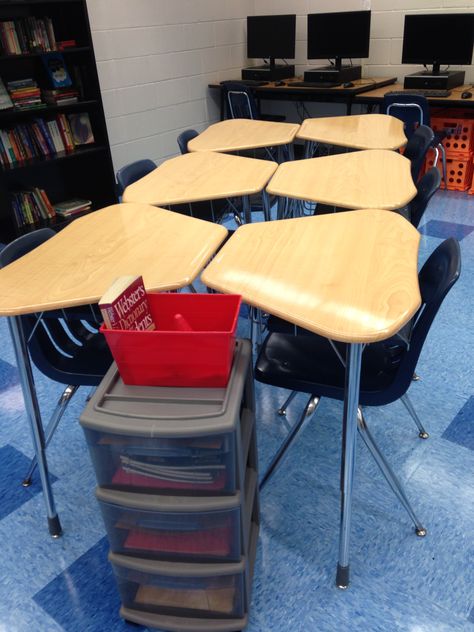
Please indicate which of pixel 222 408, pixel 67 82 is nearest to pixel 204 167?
pixel 222 408

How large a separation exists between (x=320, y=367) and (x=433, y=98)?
3.53m

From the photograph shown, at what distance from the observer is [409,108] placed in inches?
161

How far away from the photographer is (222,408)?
1.12 m

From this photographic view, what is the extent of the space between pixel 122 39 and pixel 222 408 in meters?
4.46

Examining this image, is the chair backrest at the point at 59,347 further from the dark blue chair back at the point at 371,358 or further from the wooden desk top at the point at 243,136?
the wooden desk top at the point at 243,136

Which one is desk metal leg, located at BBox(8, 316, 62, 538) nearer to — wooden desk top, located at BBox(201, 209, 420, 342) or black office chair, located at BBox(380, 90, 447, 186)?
wooden desk top, located at BBox(201, 209, 420, 342)

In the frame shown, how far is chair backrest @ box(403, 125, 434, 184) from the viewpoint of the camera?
2.78 meters

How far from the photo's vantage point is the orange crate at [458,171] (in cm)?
446

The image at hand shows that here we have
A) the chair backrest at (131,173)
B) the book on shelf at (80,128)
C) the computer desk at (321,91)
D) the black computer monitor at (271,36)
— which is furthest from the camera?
the black computer monitor at (271,36)

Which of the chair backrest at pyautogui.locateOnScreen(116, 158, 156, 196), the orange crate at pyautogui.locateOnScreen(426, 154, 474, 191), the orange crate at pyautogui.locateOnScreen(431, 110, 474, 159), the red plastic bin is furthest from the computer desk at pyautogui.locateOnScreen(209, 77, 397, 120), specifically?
the red plastic bin

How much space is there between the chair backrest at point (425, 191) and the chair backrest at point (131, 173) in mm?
1292

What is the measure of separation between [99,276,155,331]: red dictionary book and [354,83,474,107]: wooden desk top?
3838mm

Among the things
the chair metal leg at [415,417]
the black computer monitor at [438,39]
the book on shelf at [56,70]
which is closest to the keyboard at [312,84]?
the black computer monitor at [438,39]

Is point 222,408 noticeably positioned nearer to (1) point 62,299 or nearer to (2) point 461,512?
(1) point 62,299
